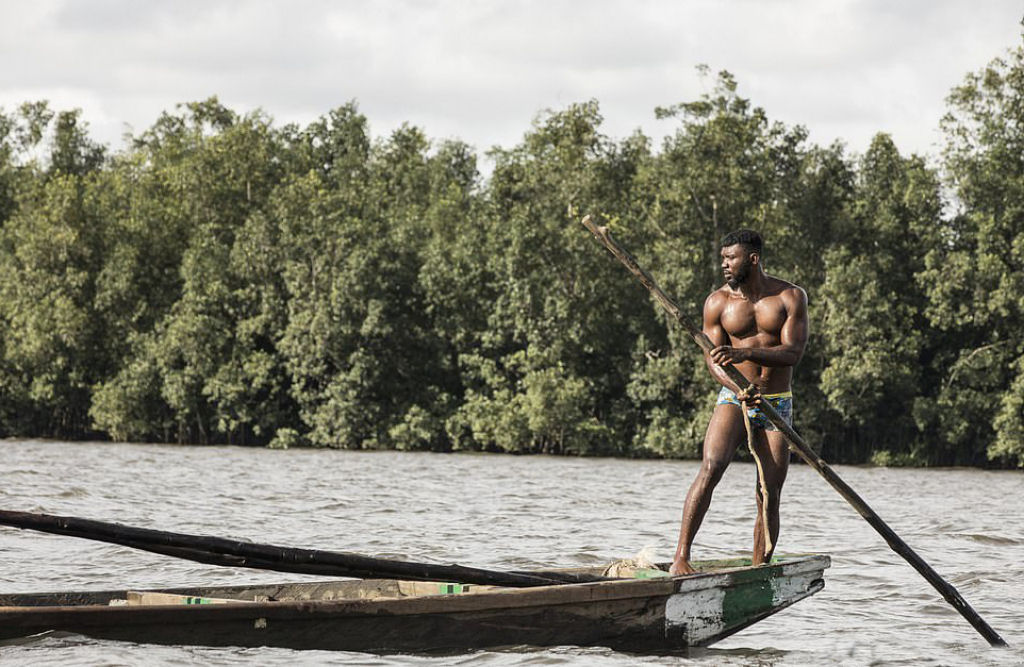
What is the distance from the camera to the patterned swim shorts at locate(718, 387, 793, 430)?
9.35 metres

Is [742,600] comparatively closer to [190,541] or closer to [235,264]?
[190,541]

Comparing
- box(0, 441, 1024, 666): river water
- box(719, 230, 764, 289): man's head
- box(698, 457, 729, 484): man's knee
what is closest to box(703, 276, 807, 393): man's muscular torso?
box(719, 230, 764, 289): man's head

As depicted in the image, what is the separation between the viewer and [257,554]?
8.74 meters

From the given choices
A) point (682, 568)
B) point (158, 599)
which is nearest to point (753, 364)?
point (682, 568)

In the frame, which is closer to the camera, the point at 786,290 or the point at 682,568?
the point at 682,568

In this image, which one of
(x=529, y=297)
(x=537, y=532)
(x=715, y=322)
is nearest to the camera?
(x=715, y=322)

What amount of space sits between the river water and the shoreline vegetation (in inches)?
305

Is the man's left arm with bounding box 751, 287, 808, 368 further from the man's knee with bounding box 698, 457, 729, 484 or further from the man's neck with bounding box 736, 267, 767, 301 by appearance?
the man's knee with bounding box 698, 457, 729, 484

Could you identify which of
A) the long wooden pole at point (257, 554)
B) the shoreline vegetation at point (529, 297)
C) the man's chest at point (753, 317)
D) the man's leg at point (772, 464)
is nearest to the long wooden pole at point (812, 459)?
the man's leg at point (772, 464)

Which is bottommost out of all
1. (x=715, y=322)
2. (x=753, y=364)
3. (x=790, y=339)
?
(x=753, y=364)

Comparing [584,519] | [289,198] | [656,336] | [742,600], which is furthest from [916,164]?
[742,600]

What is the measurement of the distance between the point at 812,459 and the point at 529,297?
122ft

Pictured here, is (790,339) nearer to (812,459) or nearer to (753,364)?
(753,364)

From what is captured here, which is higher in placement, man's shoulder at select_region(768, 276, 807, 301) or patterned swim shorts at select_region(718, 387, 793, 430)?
man's shoulder at select_region(768, 276, 807, 301)
